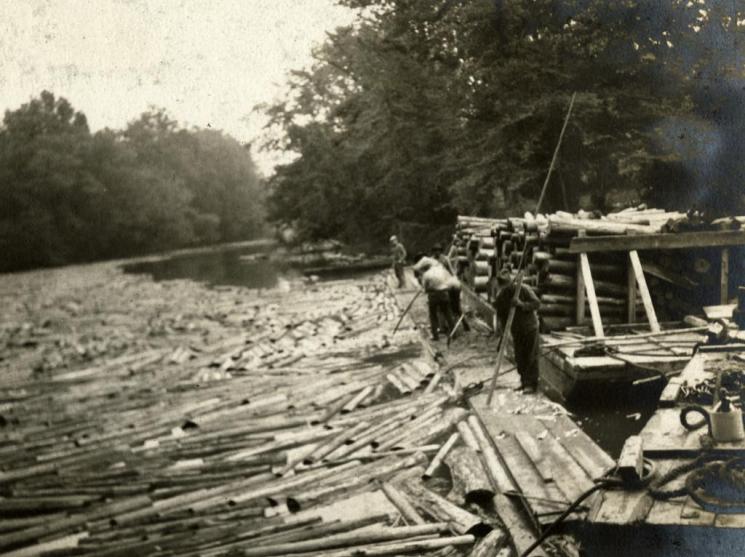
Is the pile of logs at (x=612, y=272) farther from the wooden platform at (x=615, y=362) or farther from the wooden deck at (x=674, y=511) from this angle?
the wooden deck at (x=674, y=511)

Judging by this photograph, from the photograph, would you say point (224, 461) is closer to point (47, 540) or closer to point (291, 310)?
point (47, 540)

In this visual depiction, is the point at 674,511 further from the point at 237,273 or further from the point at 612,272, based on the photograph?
the point at 237,273

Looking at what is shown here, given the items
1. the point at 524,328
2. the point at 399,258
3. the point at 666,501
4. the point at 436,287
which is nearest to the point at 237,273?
the point at 399,258

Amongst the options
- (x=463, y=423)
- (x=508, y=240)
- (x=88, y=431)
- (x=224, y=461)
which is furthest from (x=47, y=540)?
(x=508, y=240)

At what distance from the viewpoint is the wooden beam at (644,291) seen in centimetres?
1115

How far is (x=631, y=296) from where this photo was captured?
11922mm

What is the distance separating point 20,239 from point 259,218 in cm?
4024

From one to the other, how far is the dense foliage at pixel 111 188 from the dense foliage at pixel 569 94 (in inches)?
1838

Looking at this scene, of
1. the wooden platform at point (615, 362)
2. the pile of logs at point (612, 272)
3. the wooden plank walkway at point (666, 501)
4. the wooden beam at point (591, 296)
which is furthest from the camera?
the pile of logs at point (612, 272)

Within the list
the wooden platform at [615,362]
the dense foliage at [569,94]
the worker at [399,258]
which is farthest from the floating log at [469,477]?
the worker at [399,258]

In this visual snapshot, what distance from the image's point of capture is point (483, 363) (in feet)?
41.4

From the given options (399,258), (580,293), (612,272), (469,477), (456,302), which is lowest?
(469,477)

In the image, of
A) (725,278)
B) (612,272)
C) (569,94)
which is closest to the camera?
(725,278)

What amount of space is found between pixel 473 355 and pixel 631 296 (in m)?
3.13
